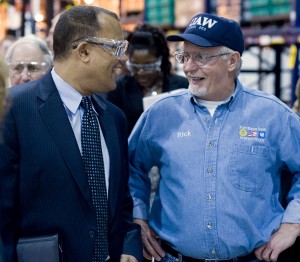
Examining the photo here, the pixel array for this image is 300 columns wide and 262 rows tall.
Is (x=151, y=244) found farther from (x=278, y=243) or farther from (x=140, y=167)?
(x=278, y=243)

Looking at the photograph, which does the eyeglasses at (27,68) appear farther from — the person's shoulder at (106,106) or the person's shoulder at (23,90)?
the person's shoulder at (23,90)

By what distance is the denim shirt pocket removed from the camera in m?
2.81

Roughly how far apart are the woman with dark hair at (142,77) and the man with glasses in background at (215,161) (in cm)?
110

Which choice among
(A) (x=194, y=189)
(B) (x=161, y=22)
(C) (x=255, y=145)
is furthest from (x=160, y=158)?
(B) (x=161, y=22)

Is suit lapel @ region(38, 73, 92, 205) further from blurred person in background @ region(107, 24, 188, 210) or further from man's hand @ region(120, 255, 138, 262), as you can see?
blurred person in background @ region(107, 24, 188, 210)

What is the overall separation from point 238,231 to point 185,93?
72 cm

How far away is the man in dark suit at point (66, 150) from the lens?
7.76 feet

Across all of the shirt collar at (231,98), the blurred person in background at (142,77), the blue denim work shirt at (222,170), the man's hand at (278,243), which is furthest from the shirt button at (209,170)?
the blurred person in background at (142,77)

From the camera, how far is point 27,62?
3.89 meters

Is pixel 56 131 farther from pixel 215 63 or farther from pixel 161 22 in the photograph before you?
pixel 161 22

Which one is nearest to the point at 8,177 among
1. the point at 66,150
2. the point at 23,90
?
the point at 66,150

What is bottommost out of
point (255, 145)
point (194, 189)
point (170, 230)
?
point (170, 230)

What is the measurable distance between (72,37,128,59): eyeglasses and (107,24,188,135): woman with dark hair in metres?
1.56

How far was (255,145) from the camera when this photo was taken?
285 centimetres
